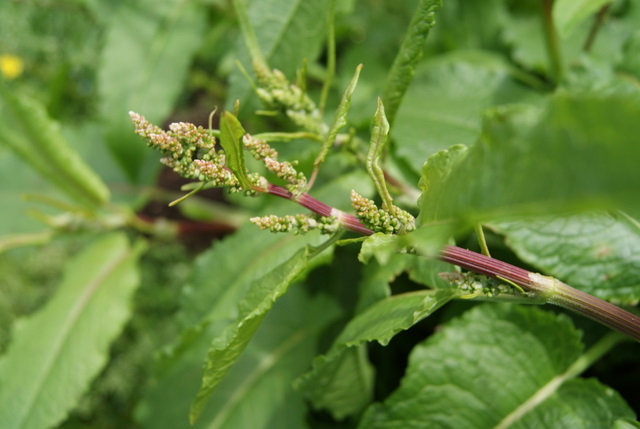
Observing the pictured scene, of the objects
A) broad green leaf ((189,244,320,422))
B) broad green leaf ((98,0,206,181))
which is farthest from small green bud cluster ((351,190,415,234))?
broad green leaf ((98,0,206,181))

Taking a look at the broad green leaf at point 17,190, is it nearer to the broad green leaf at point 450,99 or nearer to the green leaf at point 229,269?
the green leaf at point 229,269

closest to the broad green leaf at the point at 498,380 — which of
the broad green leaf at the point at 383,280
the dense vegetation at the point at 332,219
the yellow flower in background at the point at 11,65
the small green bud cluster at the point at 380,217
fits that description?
the dense vegetation at the point at 332,219

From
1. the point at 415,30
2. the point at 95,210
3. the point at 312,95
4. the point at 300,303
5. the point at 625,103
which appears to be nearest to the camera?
the point at 625,103

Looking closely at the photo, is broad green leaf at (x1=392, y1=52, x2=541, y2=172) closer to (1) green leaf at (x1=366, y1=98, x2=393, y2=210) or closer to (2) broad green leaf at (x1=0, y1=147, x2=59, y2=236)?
(1) green leaf at (x1=366, y1=98, x2=393, y2=210)

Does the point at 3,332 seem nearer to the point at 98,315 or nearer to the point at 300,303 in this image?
the point at 98,315

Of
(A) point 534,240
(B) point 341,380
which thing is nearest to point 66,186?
(B) point 341,380

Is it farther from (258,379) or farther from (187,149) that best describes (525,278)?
(258,379)
